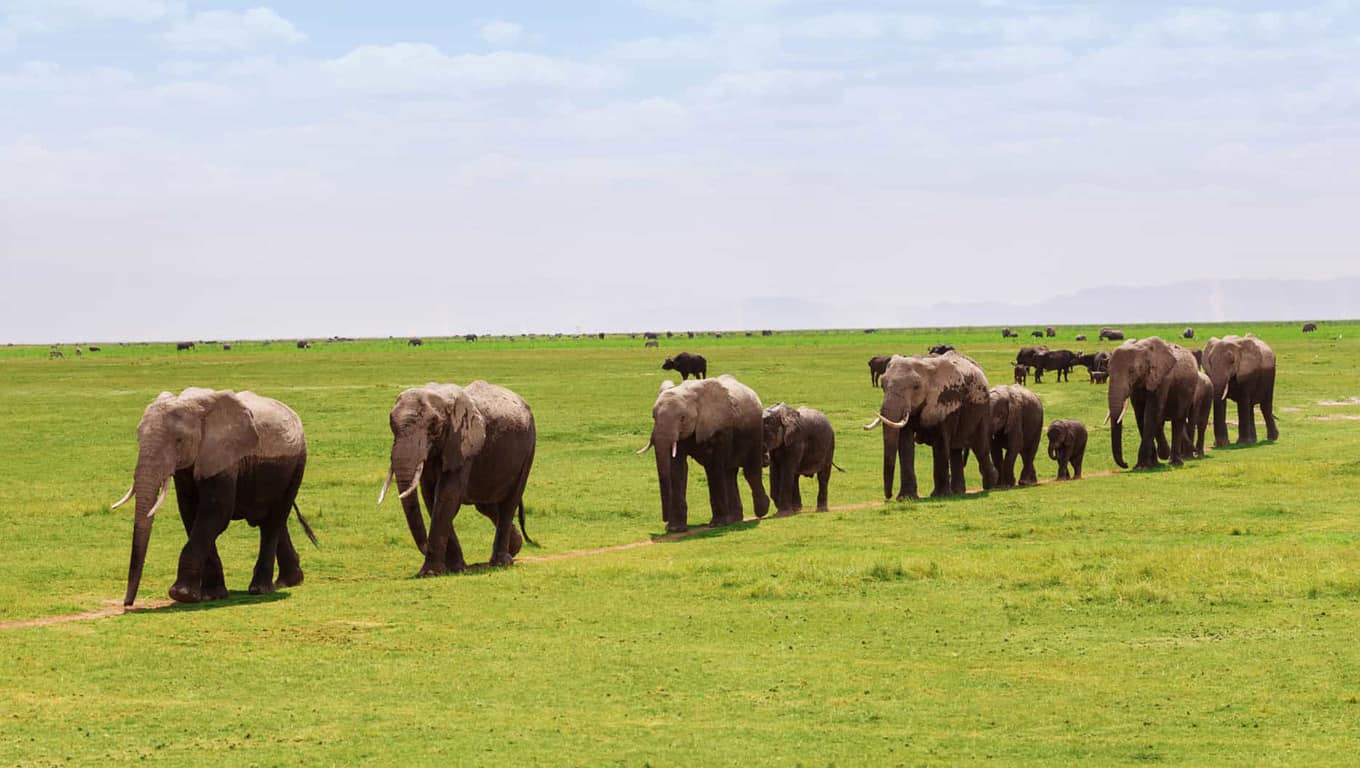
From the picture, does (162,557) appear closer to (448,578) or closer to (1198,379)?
(448,578)

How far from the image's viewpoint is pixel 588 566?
22.5 meters

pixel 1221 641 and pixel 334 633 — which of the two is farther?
pixel 334 633

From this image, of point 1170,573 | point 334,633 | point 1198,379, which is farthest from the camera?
point 1198,379

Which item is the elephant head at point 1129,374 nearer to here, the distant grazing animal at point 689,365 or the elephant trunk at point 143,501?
the elephant trunk at point 143,501

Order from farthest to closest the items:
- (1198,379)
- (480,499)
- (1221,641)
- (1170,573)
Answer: (1198,379) → (480,499) → (1170,573) → (1221,641)

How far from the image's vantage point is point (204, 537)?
770 inches

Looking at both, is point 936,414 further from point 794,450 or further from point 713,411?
point 713,411

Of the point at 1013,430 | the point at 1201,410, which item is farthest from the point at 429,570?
the point at 1201,410

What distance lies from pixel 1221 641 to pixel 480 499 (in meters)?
11.3

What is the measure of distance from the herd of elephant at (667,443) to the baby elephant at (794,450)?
0.10 feet

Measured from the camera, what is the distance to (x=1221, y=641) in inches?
630

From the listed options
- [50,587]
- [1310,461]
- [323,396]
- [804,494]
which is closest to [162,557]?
[50,587]

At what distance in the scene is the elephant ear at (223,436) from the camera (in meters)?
19.5

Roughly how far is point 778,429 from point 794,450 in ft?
1.85
